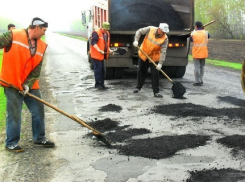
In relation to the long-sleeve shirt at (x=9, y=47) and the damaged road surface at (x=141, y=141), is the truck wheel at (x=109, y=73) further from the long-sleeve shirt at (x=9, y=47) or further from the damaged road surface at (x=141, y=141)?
the long-sleeve shirt at (x=9, y=47)

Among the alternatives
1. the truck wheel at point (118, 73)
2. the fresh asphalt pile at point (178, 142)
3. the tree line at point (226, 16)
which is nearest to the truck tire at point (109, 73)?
the truck wheel at point (118, 73)

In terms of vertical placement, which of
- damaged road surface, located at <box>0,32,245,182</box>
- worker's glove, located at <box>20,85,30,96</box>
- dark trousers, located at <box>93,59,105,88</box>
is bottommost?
damaged road surface, located at <box>0,32,245,182</box>

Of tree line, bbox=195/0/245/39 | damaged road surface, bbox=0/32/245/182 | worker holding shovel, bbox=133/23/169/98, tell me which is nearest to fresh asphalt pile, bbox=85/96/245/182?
damaged road surface, bbox=0/32/245/182

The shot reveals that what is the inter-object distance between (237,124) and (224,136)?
31.0 inches

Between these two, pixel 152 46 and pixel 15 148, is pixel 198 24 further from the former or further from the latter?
pixel 15 148

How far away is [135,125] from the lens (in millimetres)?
6359

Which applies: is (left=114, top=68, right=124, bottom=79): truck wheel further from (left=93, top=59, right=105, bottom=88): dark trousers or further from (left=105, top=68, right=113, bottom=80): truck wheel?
(left=93, top=59, right=105, bottom=88): dark trousers

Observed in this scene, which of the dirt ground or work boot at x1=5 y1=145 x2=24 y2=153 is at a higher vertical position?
the dirt ground

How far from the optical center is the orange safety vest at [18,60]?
4.81 metres

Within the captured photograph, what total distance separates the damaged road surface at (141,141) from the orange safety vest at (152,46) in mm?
896

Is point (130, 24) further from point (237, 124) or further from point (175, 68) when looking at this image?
point (237, 124)

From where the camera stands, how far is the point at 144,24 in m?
11.8

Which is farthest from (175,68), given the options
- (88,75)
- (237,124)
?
(237,124)

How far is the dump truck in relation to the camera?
11312 mm
